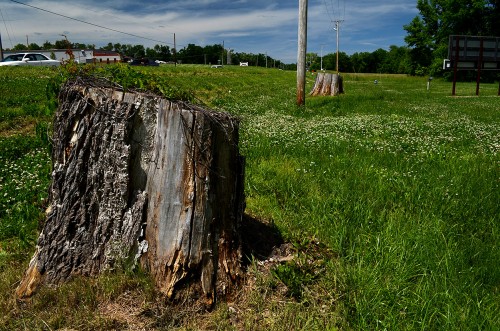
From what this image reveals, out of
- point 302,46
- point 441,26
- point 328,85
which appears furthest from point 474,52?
point 441,26

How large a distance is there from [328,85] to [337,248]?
21.2 m

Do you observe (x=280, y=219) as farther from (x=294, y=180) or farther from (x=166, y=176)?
(x=166, y=176)

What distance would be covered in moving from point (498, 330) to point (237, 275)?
6.03ft

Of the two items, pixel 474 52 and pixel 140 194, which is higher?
pixel 474 52

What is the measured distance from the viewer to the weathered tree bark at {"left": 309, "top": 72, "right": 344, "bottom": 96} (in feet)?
77.9

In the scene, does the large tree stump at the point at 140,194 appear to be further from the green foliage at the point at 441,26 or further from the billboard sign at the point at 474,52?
the green foliage at the point at 441,26

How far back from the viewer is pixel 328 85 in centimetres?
2389

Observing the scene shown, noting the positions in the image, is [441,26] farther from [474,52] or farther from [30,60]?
[30,60]

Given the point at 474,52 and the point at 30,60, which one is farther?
the point at 30,60

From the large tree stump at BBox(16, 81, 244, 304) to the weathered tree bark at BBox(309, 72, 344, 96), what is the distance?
21.4 metres

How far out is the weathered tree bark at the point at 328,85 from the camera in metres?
23.7

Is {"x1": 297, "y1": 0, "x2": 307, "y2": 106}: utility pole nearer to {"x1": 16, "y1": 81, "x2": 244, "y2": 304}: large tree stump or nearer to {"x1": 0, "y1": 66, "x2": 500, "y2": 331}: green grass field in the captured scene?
{"x1": 0, "y1": 66, "x2": 500, "y2": 331}: green grass field

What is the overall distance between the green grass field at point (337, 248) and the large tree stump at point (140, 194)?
0.67 ft

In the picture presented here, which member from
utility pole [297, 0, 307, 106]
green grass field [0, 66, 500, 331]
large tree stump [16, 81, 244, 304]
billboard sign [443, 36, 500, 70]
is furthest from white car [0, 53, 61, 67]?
large tree stump [16, 81, 244, 304]
